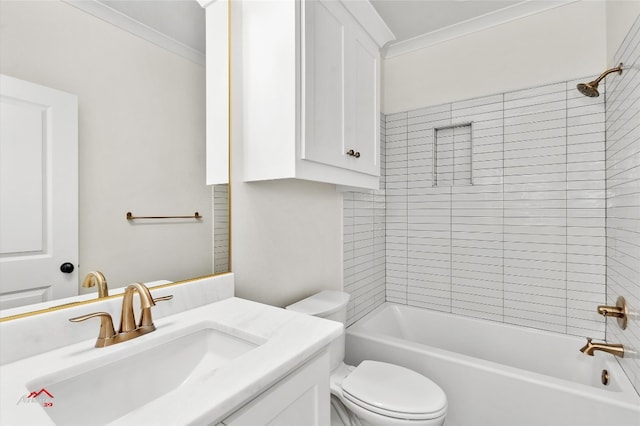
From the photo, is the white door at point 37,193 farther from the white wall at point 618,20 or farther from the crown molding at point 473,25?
the crown molding at point 473,25

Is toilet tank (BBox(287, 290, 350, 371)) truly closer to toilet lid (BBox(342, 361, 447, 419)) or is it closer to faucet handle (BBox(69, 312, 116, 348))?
toilet lid (BBox(342, 361, 447, 419))

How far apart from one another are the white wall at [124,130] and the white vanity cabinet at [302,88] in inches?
8.4

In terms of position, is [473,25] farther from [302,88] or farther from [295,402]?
[295,402]

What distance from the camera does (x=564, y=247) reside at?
6.17ft

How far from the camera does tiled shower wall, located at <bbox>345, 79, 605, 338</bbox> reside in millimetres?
1820

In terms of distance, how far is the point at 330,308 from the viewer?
57.3 inches

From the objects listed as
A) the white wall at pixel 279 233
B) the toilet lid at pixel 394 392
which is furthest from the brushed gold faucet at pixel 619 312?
the white wall at pixel 279 233

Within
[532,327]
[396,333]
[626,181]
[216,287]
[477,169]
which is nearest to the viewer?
[216,287]

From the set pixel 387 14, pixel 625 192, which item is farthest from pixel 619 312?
pixel 387 14

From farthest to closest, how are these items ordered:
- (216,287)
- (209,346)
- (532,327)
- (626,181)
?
(532,327), (626,181), (216,287), (209,346)

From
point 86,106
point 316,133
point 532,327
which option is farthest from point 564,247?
point 86,106

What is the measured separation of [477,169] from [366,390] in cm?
161

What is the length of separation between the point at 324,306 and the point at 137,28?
4.18ft

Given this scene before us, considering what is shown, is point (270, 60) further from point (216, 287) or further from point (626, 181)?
point (626, 181)
